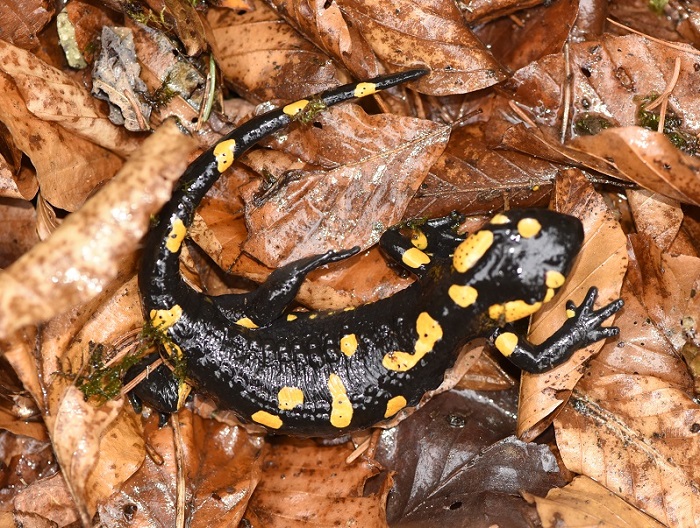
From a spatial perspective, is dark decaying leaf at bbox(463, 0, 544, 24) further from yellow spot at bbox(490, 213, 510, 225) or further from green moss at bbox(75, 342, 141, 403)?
green moss at bbox(75, 342, 141, 403)

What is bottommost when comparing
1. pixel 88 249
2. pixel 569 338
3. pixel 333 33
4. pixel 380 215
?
pixel 569 338

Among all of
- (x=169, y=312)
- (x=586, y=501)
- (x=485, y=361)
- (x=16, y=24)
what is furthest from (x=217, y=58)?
(x=586, y=501)

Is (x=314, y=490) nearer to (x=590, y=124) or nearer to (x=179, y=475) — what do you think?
(x=179, y=475)

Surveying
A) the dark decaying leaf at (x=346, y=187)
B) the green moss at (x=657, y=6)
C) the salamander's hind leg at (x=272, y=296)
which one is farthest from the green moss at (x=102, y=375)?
the green moss at (x=657, y=6)

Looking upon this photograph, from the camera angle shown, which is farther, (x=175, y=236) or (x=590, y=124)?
(x=590, y=124)

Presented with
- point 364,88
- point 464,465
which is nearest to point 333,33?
point 364,88

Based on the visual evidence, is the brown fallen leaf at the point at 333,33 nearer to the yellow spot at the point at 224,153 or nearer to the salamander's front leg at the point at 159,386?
the yellow spot at the point at 224,153
